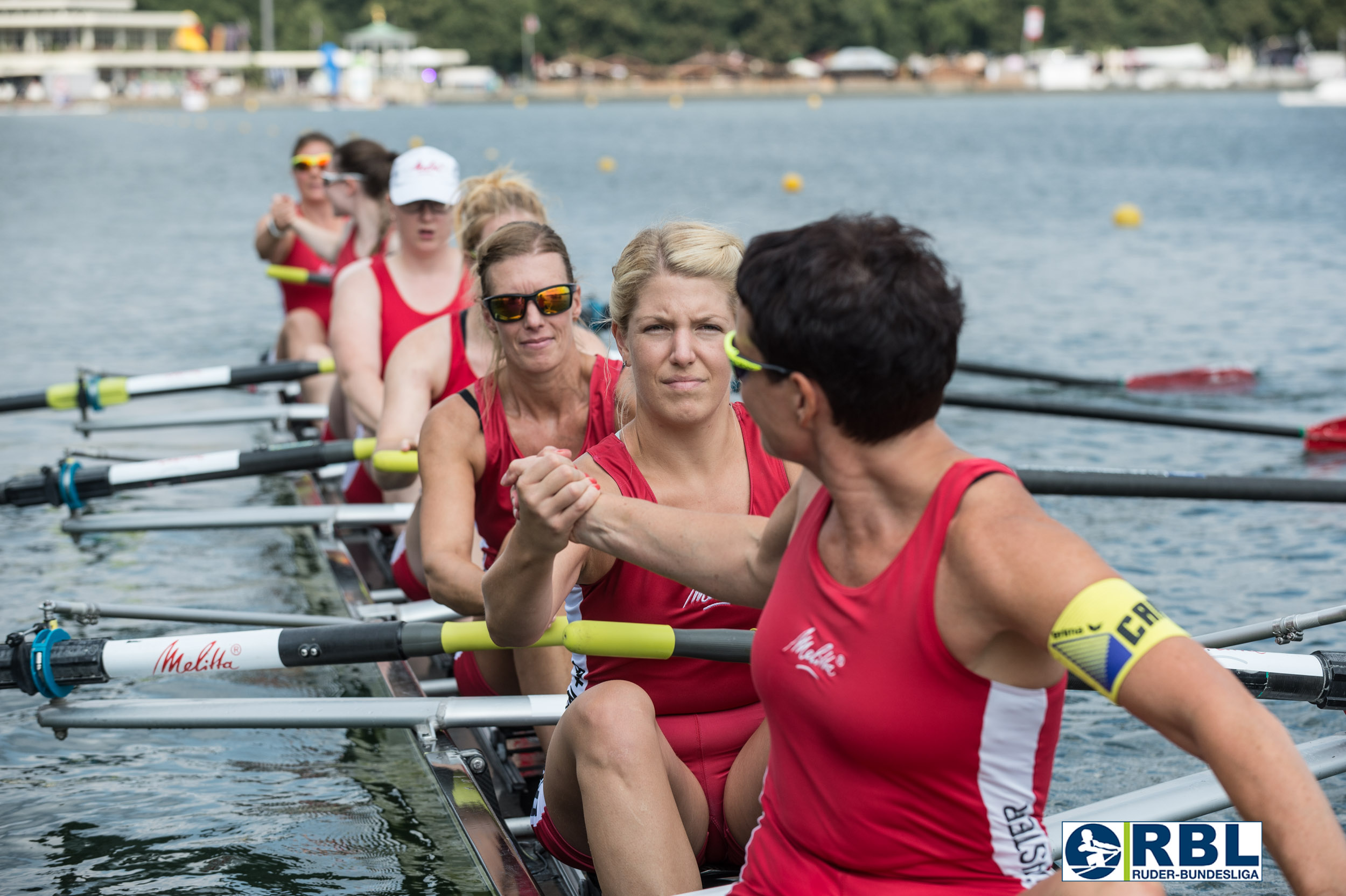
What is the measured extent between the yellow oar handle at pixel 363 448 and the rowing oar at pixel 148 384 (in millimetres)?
1851

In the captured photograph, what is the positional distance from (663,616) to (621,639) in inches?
9.6

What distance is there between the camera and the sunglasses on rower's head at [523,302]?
3.79 meters

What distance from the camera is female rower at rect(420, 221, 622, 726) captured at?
374 cm

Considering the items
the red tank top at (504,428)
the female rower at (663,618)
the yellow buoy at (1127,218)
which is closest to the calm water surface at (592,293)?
the yellow buoy at (1127,218)

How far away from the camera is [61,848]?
170 inches

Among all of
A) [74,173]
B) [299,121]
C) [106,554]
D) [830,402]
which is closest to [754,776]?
[830,402]

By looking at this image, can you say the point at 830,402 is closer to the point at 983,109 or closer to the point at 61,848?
the point at 61,848

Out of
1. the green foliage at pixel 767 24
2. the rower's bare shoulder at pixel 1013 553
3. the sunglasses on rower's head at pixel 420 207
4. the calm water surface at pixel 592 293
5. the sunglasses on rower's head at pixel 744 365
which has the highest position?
the green foliage at pixel 767 24

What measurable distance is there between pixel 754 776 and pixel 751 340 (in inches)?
50.5

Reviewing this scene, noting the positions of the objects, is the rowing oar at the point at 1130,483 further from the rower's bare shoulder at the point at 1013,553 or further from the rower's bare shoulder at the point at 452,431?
the rower's bare shoulder at the point at 1013,553

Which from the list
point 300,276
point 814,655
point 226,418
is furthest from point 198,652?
point 300,276

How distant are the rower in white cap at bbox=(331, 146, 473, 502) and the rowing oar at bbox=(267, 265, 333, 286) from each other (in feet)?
8.73

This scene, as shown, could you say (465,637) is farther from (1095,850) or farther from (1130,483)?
(1130,483)

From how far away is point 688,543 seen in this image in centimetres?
267
